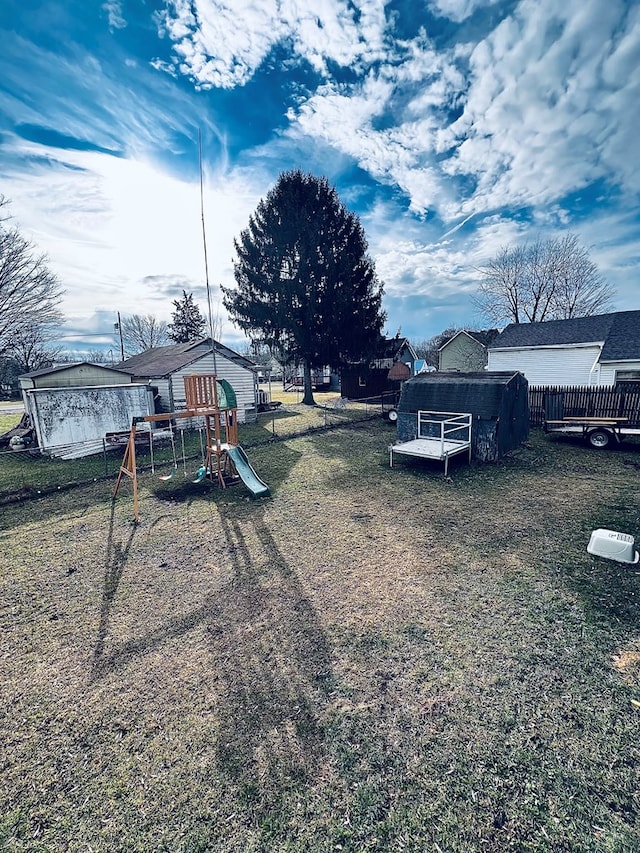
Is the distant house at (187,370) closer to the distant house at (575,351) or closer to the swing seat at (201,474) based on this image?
the swing seat at (201,474)

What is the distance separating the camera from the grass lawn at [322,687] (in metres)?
2.36

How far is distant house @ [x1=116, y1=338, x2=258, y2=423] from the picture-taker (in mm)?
16531

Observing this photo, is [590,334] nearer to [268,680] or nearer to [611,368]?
[611,368]

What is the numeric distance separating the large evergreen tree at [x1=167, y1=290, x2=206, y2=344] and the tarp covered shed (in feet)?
108

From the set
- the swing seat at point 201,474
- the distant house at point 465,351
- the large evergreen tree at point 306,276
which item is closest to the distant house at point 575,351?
the large evergreen tree at point 306,276

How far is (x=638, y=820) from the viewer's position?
2289 mm

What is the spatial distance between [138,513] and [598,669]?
7826 millimetres

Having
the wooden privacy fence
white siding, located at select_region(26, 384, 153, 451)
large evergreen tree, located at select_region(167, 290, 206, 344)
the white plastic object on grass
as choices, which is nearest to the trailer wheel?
the wooden privacy fence

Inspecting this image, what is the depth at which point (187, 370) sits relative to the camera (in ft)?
55.8

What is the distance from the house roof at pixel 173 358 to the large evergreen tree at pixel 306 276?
4.17 m

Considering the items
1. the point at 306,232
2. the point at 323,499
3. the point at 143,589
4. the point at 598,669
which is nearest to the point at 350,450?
the point at 323,499

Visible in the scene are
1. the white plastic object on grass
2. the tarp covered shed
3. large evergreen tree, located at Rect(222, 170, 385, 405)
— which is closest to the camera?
the white plastic object on grass

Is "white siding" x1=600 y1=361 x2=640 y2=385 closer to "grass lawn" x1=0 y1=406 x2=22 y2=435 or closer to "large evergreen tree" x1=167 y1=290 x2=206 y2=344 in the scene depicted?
"grass lawn" x1=0 y1=406 x2=22 y2=435

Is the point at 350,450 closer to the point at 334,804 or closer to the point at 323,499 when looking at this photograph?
the point at 323,499
